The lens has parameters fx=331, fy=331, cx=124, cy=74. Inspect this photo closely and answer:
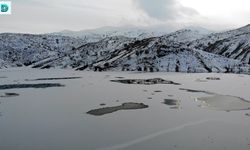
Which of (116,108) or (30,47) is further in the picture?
(30,47)

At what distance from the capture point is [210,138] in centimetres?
1644

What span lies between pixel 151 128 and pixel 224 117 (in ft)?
20.1

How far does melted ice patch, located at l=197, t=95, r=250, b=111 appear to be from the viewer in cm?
2602

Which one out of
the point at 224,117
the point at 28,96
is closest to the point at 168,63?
the point at 28,96

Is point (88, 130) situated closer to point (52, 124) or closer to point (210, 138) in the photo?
point (52, 124)

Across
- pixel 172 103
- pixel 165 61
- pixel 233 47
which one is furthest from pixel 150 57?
pixel 233 47

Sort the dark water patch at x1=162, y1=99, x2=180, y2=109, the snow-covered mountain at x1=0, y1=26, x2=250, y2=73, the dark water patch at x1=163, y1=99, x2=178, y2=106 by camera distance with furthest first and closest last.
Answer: the snow-covered mountain at x1=0, y1=26, x2=250, y2=73
the dark water patch at x1=163, y1=99, x2=178, y2=106
the dark water patch at x1=162, y1=99, x2=180, y2=109

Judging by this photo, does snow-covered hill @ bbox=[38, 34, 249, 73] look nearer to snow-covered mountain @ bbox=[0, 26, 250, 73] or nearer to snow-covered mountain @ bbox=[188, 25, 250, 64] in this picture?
snow-covered mountain @ bbox=[0, 26, 250, 73]

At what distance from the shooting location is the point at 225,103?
28188 mm

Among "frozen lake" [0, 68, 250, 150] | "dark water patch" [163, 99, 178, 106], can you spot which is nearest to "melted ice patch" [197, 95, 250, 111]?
"frozen lake" [0, 68, 250, 150]

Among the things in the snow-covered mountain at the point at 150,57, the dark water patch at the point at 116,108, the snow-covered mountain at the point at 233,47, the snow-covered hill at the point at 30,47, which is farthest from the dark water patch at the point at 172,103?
the snow-covered hill at the point at 30,47

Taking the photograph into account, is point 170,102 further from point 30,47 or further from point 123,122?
point 30,47

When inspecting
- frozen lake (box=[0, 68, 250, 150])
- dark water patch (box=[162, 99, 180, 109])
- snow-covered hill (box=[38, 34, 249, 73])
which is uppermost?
snow-covered hill (box=[38, 34, 249, 73])

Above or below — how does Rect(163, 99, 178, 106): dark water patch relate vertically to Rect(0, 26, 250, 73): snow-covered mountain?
below
